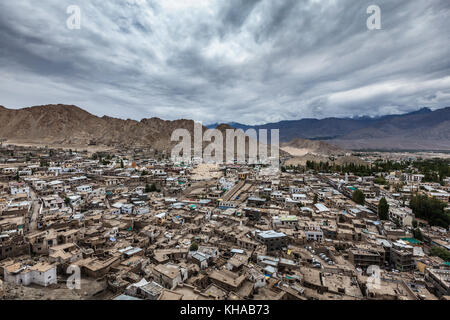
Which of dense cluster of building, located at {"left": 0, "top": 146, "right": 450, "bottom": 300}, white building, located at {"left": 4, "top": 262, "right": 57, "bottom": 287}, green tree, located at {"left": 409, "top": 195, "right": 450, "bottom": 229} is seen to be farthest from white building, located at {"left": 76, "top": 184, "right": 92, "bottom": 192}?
green tree, located at {"left": 409, "top": 195, "right": 450, "bottom": 229}

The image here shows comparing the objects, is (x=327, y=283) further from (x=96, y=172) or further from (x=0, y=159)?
(x=0, y=159)

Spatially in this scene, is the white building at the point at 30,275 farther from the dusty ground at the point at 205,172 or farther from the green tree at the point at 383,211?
the dusty ground at the point at 205,172

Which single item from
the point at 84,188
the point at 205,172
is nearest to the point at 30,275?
the point at 84,188

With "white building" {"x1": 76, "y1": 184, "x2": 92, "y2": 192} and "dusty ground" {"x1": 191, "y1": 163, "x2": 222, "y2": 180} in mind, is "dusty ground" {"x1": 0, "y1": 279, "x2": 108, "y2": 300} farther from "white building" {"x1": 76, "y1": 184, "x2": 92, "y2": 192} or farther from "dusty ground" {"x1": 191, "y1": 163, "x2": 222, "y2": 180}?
"dusty ground" {"x1": 191, "y1": 163, "x2": 222, "y2": 180}

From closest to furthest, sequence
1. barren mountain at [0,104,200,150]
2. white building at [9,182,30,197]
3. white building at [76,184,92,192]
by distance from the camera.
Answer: white building at [9,182,30,197] → white building at [76,184,92,192] → barren mountain at [0,104,200,150]

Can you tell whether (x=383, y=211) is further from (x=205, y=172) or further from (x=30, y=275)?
(x=205, y=172)

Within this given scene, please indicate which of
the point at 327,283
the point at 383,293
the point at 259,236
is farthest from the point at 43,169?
the point at 383,293

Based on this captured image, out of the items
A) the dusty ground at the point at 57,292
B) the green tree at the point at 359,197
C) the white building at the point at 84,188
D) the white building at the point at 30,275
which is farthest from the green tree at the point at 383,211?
the white building at the point at 84,188

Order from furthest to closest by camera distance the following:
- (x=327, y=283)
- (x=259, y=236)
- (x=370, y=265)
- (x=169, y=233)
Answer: (x=169, y=233), (x=259, y=236), (x=370, y=265), (x=327, y=283)
